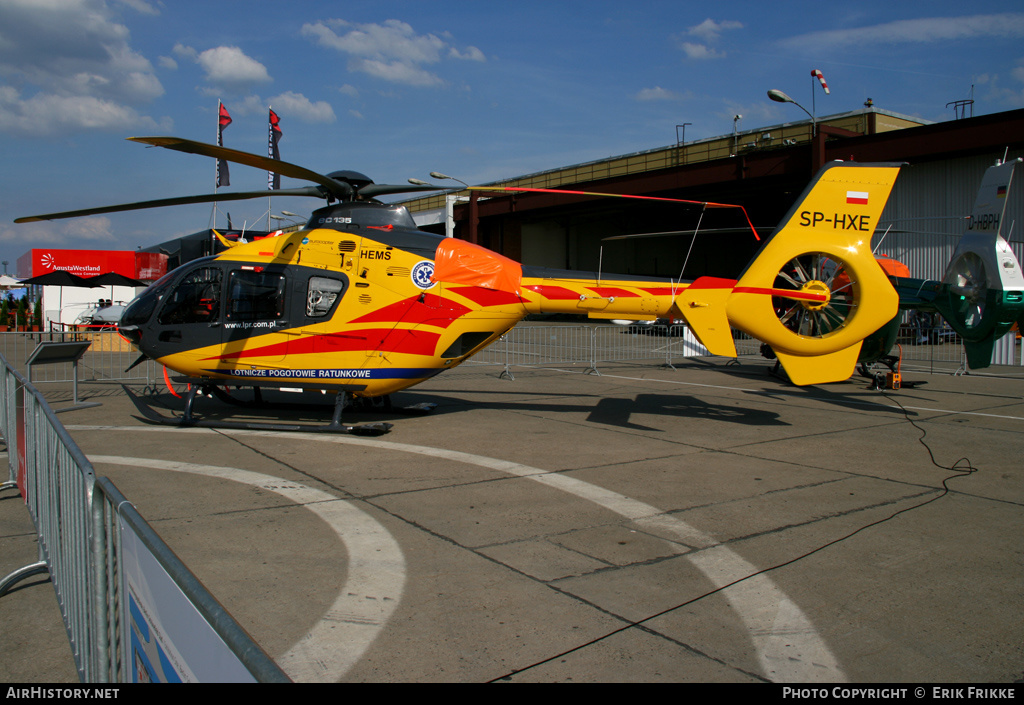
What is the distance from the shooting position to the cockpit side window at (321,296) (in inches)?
388

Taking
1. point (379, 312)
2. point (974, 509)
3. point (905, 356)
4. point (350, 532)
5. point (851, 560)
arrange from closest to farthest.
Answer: point (851, 560)
point (350, 532)
point (974, 509)
point (379, 312)
point (905, 356)

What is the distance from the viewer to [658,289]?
31.4 ft

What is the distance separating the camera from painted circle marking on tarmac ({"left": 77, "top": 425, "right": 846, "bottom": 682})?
11.9ft

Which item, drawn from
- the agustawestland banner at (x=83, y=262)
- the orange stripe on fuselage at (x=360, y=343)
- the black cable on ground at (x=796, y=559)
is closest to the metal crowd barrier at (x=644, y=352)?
the orange stripe on fuselage at (x=360, y=343)

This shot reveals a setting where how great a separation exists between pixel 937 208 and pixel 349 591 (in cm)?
2940

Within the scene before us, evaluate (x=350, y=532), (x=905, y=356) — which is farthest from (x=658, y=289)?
(x=905, y=356)

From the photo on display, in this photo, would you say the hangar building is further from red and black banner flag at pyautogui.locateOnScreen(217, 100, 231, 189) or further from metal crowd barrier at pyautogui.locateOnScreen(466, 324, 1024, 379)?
red and black banner flag at pyautogui.locateOnScreen(217, 100, 231, 189)

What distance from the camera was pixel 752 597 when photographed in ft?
14.6

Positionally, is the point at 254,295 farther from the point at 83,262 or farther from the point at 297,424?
the point at 83,262

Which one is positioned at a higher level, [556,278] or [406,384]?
[556,278]

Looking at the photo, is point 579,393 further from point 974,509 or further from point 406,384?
point 974,509

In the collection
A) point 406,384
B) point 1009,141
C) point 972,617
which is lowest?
point 972,617

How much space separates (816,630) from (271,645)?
3.23 metres

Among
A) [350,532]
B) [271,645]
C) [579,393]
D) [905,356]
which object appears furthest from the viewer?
[905,356]
